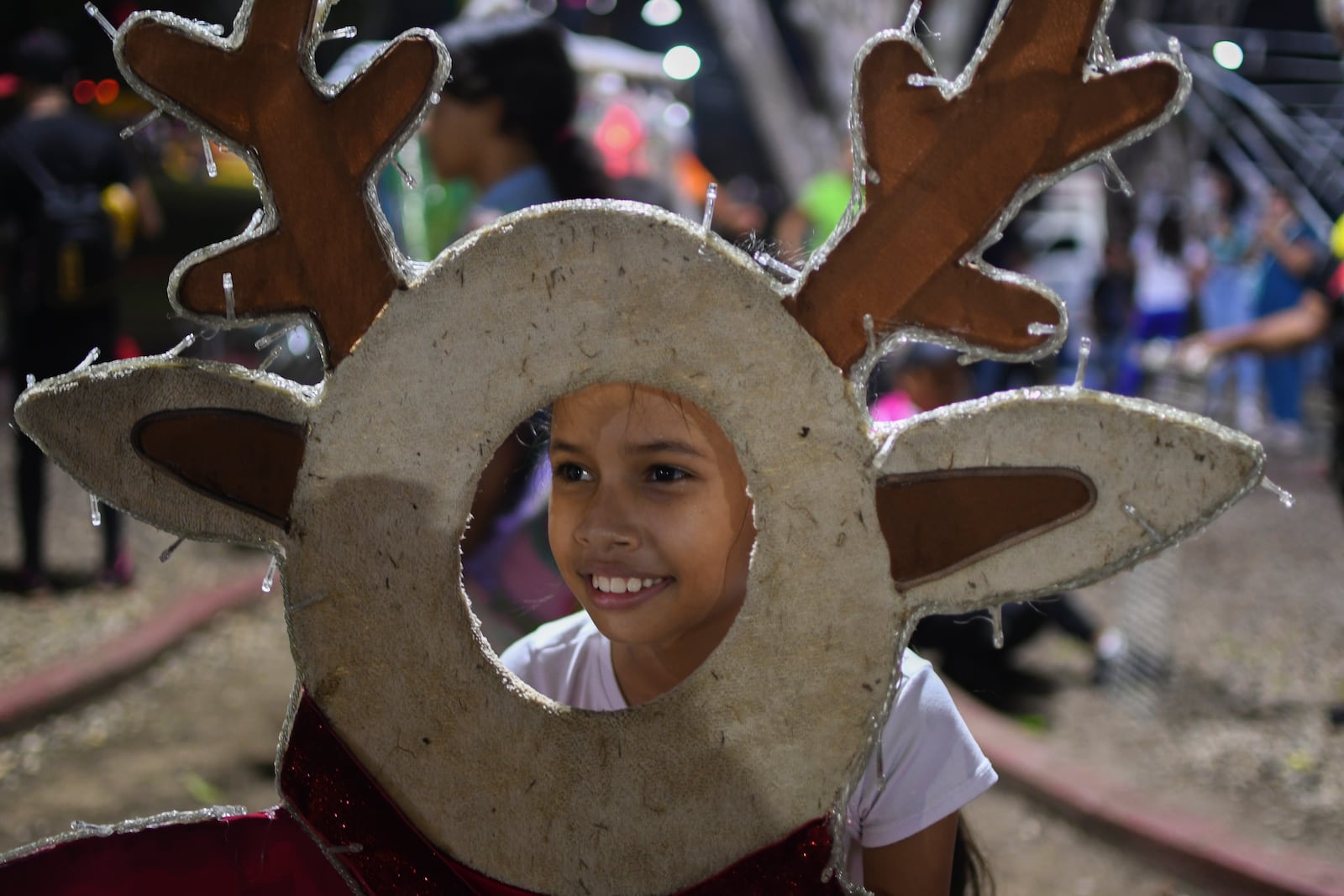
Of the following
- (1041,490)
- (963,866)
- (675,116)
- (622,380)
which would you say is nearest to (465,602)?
(622,380)

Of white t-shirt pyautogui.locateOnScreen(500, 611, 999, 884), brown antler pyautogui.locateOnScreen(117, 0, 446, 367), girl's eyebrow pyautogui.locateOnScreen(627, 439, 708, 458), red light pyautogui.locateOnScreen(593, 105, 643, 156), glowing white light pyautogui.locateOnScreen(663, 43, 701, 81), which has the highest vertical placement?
brown antler pyautogui.locateOnScreen(117, 0, 446, 367)

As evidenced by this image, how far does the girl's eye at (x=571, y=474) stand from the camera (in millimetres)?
1329

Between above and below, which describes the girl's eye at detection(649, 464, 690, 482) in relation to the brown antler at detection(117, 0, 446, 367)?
below

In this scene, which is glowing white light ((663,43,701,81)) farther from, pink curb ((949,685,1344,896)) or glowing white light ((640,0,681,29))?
pink curb ((949,685,1344,896))

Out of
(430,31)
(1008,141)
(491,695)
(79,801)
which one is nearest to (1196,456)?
(1008,141)

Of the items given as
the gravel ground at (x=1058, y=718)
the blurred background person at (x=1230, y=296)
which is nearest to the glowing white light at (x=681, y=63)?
the blurred background person at (x=1230, y=296)

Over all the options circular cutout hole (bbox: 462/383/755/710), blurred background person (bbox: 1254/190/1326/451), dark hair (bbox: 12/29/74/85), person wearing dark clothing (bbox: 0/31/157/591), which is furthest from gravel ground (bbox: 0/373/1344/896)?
circular cutout hole (bbox: 462/383/755/710)

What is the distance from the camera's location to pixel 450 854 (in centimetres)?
121

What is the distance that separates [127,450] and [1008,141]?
2.82ft

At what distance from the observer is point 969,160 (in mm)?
1102

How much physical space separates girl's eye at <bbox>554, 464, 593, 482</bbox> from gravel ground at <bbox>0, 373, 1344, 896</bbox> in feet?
6.93

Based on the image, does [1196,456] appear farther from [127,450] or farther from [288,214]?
[127,450]

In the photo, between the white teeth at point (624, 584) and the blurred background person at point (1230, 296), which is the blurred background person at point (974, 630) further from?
the blurred background person at point (1230, 296)

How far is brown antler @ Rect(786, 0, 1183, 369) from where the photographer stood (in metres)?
1.08
